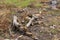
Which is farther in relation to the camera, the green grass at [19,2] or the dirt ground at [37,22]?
the green grass at [19,2]

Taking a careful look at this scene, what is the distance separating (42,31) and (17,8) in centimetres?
235

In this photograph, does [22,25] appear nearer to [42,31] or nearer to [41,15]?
[42,31]

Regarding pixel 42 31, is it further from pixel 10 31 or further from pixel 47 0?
pixel 47 0

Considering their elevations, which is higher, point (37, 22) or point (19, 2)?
point (19, 2)

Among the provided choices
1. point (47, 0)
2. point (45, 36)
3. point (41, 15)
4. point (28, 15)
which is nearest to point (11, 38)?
point (45, 36)

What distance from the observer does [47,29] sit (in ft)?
23.8

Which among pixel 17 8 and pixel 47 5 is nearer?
pixel 17 8

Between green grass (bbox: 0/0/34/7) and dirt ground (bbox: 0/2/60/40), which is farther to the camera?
green grass (bbox: 0/0/34/7)

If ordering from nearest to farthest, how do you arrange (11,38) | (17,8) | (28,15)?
(11,38)
(28,15)
(17,8)

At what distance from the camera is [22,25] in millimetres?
7098

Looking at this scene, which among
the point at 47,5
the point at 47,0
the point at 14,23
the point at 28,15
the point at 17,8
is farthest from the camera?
the point at 47,0

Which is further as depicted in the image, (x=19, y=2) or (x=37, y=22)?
(x=19, y=2)

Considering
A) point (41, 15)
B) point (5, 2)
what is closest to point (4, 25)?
point (41, 15)

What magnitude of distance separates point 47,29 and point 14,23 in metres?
1.06
